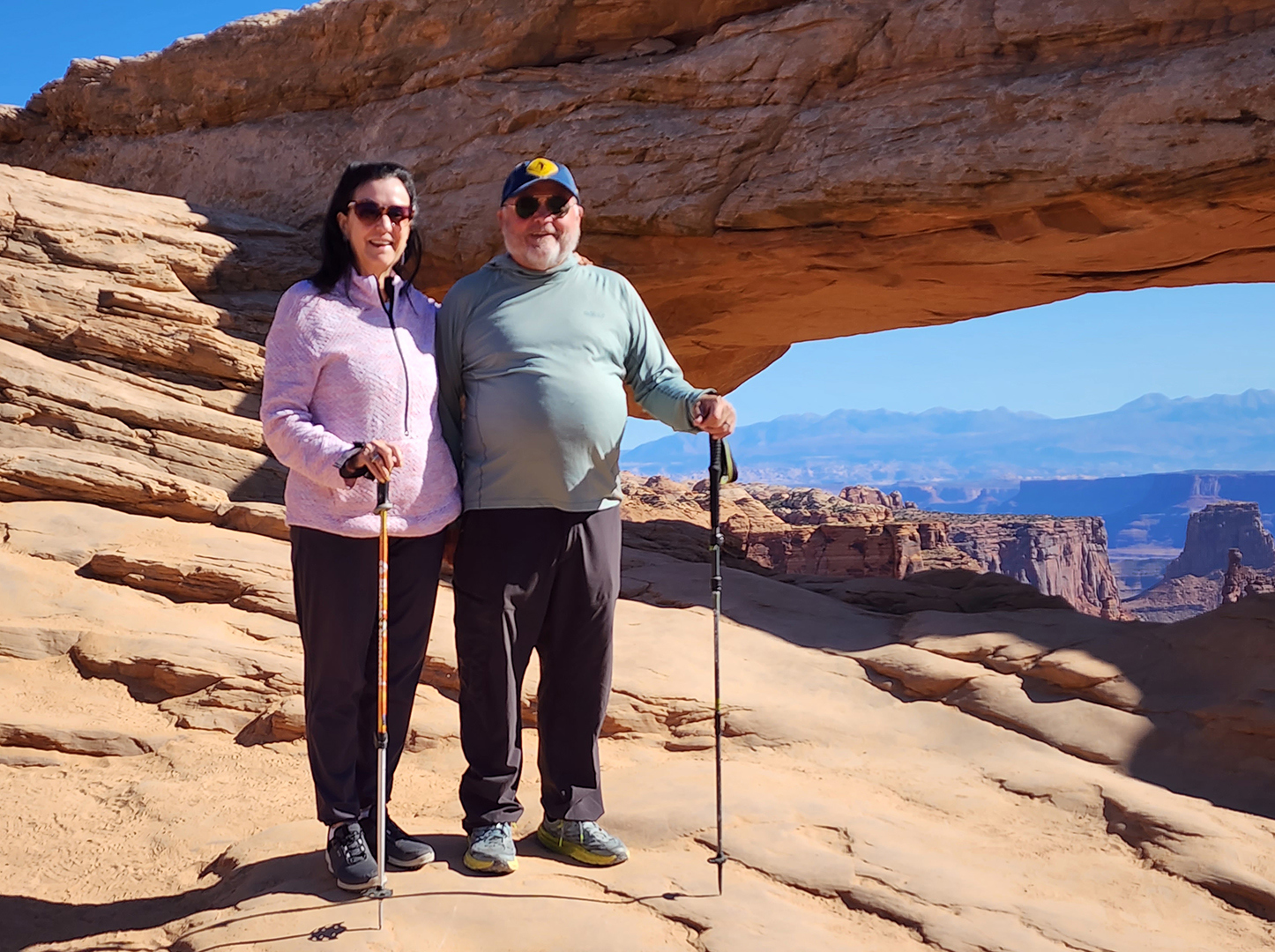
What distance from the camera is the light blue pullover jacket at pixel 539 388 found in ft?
13.8

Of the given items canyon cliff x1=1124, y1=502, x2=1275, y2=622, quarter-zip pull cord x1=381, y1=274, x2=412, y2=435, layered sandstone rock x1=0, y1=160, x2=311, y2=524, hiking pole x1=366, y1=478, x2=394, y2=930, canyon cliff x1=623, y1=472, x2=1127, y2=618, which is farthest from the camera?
canyon cliff x1=1124, y1=502, x2=1275, y2=622

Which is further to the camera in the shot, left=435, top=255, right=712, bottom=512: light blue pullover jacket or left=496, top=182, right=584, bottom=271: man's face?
left=496, top=182, right=584, bottom=271: man's face

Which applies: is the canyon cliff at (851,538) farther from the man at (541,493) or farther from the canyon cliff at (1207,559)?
the man at (541,493)

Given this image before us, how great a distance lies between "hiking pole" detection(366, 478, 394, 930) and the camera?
12.4 feet

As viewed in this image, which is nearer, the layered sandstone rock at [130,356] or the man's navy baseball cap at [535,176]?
the man's navy baseball cap at [535,176]

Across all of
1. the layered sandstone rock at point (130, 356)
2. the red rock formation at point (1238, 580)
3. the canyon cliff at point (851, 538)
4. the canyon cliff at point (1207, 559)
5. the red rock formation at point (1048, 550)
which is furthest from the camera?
the canyon cliff at point (1207, 559)

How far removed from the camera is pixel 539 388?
13.9ft

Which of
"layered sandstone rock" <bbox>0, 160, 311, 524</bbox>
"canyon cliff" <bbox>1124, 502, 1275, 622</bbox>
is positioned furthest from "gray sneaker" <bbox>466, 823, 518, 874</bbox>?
"canyon cliff" <bbox>1124, 502, 1275, 622</bbox>

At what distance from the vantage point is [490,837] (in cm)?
423

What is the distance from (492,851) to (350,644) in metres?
0.98

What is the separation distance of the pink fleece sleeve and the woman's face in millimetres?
275

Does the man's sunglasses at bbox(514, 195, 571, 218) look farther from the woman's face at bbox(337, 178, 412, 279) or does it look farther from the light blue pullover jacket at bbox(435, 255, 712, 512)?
the woman's face at bbox(337, 178, 412, 279)

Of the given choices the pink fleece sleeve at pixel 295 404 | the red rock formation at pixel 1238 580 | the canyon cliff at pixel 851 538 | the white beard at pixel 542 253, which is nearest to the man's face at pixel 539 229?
the white beard at pixel 542 253

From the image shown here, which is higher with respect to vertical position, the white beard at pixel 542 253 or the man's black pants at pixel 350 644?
the white beard at pixel 542 253
